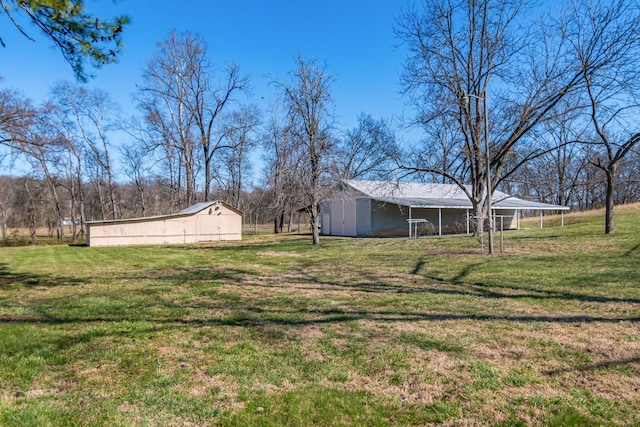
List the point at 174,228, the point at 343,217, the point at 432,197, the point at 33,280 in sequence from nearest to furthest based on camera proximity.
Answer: the point at 33,280 → the point at 174,228 → the point at 343,217 → the point at 432,197

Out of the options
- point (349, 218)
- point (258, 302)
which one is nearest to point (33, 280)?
point (258, 302)

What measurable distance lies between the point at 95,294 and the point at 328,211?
25645 millimetres

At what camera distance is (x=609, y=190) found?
17141 millimetres

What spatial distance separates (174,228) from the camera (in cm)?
2716

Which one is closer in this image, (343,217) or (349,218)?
(349,218)

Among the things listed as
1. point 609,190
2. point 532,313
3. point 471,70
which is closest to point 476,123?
point 471,70

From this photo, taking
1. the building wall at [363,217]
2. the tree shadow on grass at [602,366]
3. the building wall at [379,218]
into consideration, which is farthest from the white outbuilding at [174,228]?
the tree shadow on grass at [602,366]

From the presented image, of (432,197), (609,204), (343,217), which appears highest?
(432,197)

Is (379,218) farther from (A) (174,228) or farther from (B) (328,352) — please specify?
(B) (328,352)

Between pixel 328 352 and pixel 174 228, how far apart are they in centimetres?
2483

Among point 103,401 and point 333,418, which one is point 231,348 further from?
point 333,418

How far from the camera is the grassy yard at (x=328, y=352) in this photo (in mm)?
3123

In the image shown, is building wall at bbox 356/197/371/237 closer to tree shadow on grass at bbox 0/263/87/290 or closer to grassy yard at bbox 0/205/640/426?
grassy yard at bbox 0/205/640/426

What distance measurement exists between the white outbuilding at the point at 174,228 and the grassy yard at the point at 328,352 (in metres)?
16.2
